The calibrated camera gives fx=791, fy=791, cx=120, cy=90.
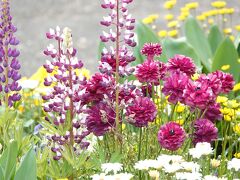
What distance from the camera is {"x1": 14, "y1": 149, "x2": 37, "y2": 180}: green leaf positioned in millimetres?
2568

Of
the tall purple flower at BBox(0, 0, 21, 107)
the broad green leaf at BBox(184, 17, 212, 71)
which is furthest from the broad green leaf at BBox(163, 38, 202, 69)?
the tall purple flower at BBox(0, 0, 21, 107)

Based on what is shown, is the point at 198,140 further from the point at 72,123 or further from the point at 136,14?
the point at 136,14

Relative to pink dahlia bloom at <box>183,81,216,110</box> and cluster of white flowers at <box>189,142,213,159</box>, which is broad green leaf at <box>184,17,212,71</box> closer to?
pink dahlia bloom at <box>183,81,216,110</box>

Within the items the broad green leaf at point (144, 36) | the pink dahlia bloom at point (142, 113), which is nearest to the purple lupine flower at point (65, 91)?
the pink dahlia bloom at point (142, 113)

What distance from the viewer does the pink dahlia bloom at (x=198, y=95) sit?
2.79m

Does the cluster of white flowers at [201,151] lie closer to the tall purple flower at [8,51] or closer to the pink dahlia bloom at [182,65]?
the pink dahlia bloom at [182,65]

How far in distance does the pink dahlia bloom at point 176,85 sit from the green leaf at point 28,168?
655mm

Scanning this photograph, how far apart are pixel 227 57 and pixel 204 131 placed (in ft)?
5.35

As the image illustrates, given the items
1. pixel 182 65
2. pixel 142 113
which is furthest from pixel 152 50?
pixel 142 113

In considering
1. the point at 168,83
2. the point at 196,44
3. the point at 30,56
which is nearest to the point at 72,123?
the point at 168,83

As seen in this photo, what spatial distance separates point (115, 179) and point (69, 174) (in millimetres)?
465

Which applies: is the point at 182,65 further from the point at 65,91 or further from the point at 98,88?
the point at 65,91

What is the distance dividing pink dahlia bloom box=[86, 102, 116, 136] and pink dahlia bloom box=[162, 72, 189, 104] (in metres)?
0.23

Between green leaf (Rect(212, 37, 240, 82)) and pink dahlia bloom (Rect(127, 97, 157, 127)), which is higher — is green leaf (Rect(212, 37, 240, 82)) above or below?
above
